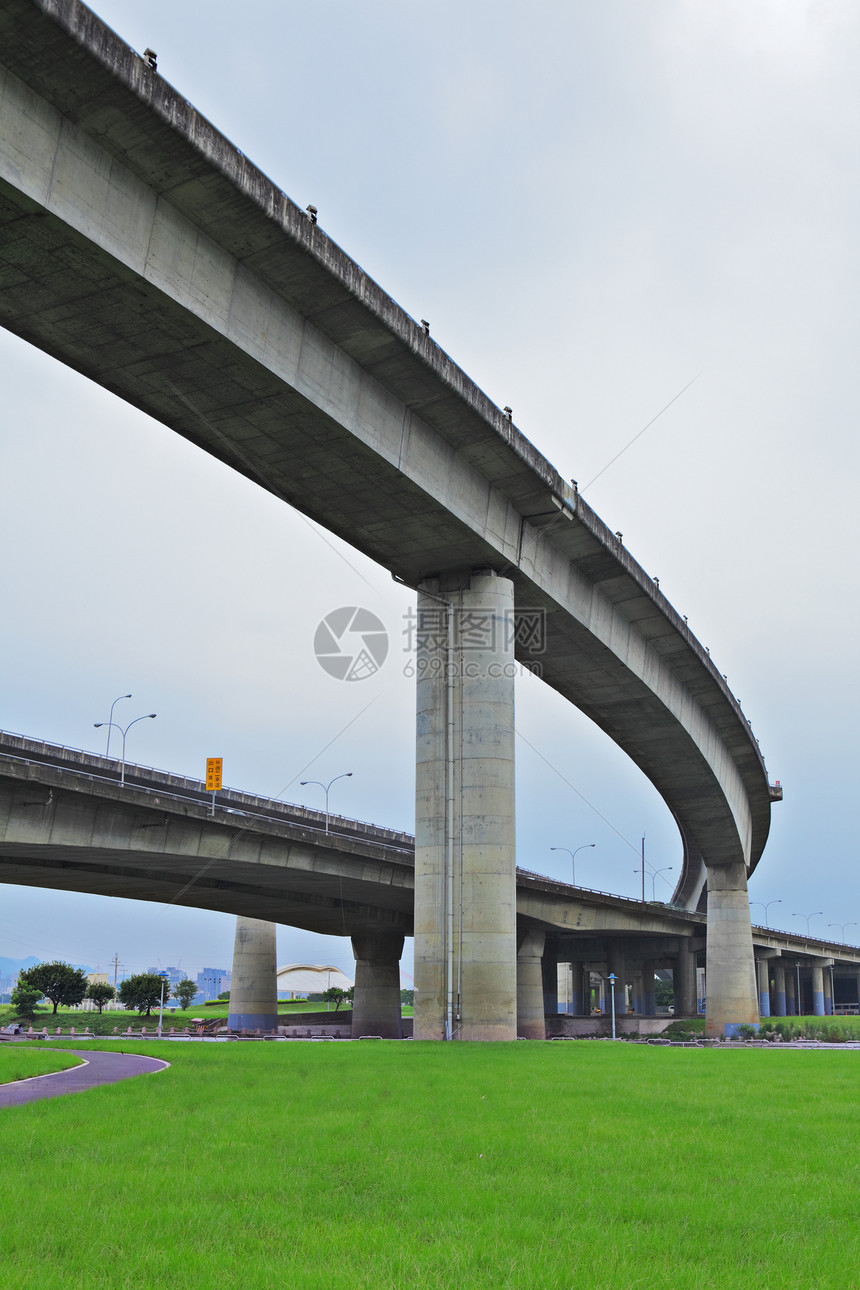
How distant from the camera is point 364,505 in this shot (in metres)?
31.3

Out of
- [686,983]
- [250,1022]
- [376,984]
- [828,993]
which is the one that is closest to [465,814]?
[376,984]

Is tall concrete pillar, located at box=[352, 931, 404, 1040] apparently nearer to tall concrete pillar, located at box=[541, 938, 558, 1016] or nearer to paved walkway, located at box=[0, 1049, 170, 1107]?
tall concrete pillar, located at box=[541, 938, 558, 1016]

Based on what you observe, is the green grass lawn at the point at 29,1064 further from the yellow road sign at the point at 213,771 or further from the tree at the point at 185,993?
the tree at the point at 185,993

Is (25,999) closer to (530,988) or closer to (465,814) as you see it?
(530,988)

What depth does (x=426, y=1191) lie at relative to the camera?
8344 mm

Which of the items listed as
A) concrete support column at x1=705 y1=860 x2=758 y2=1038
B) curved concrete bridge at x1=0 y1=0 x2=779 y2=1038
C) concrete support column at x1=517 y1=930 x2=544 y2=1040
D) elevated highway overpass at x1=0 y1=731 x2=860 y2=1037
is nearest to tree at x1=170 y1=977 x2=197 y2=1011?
elevated highway overpass at x1=0 y1=731 x2=860 y2=1037

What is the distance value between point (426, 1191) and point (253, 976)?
232 feet

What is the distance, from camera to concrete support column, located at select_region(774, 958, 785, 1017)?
5468 inches

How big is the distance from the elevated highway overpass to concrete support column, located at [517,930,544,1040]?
0.30 ft

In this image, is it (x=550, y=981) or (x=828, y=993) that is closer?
(x=550, y=981)

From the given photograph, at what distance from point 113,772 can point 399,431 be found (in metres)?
32.2

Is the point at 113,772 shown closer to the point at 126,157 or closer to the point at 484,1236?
the point at 126,157

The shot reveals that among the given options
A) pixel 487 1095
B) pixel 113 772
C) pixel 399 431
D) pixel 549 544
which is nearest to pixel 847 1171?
pixel 487 1095

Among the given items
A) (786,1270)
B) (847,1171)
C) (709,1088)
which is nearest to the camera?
(786,1270)
